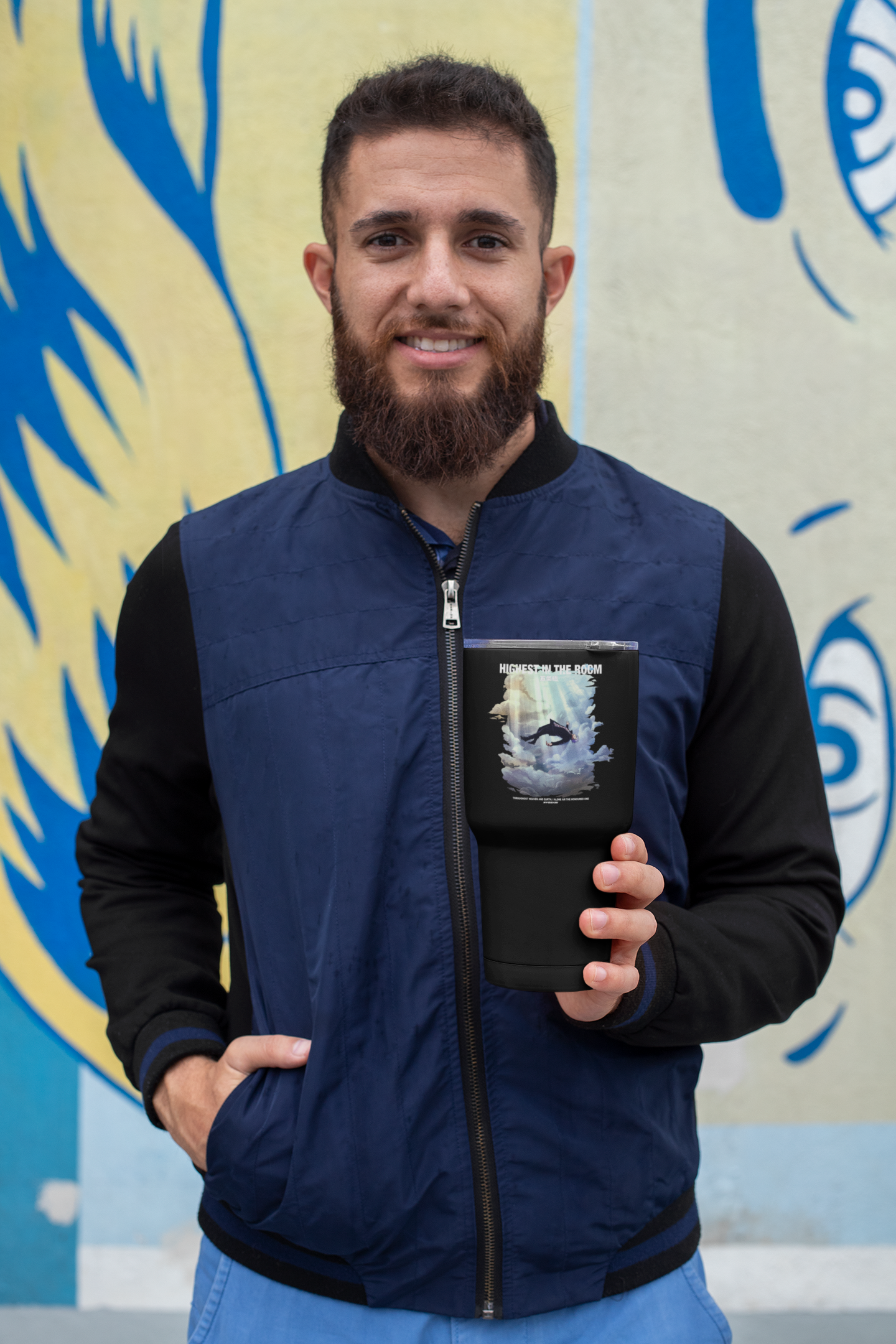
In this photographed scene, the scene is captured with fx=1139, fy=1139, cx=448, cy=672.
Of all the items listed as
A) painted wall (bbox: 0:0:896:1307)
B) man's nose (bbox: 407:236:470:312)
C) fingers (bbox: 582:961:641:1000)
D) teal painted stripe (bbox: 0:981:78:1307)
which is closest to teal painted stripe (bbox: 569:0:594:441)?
painted wall (bbox: 0:0:896:1307)

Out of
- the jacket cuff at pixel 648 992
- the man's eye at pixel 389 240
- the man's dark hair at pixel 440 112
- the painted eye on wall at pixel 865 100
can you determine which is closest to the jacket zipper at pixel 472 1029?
the jacket cuff at pixel 648 992

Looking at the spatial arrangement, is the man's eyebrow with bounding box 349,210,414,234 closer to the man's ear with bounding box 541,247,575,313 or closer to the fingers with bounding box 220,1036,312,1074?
the man's ear with bounding box 541,247,575,313

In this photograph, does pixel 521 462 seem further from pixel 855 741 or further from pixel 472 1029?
pixel 855 741

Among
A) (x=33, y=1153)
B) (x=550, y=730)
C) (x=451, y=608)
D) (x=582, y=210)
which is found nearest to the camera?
(x=550, y=730)

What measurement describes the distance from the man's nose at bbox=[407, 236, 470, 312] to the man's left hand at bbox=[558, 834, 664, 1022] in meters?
0.65

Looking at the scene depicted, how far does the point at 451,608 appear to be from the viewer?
125 cm

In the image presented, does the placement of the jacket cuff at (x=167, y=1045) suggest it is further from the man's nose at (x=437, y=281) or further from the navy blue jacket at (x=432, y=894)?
the man's nose at (x=437, y=281)

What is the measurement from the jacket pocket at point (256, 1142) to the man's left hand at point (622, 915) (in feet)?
1.23

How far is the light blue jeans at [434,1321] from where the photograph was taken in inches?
47.1

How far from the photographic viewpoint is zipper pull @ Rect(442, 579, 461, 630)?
4.08 ft

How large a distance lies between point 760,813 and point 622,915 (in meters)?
0.38

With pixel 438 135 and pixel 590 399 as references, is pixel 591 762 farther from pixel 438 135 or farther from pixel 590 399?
pixel 590 399

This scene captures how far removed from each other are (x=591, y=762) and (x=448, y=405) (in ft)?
1.78

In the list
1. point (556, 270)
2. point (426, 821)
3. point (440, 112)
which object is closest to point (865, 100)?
point (556, 270)
